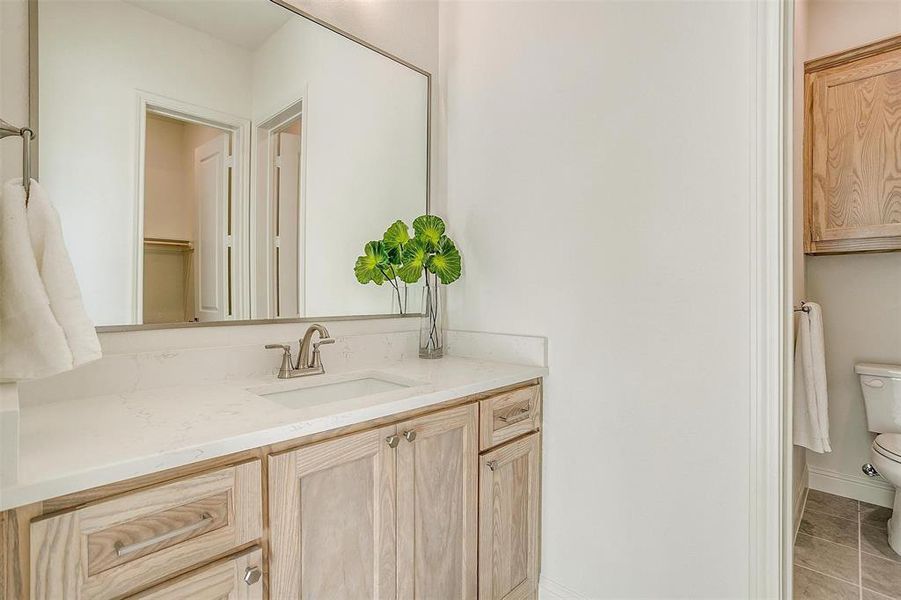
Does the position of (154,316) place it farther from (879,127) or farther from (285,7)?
(879,127)

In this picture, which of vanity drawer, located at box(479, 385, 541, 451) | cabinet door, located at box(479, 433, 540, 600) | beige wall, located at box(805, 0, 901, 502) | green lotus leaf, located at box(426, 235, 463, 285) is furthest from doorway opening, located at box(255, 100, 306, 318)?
beige wall, located at box(805, 0, 901, 502)

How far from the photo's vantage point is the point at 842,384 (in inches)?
93.7

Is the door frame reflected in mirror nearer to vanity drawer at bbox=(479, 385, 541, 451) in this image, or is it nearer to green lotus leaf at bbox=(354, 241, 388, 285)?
green lotus leaf at bbox=(354, 241, 388, 285)

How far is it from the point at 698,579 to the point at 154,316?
1665 mm

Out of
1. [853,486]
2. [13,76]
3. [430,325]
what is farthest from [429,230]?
[853,486]

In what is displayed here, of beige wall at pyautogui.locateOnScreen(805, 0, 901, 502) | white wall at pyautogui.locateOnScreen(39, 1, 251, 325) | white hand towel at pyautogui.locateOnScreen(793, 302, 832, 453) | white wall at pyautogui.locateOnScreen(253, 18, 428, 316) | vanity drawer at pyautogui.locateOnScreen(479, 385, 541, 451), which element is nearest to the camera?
white wall at pyautogui.locateOnScreen(39, 1, 251, 325)

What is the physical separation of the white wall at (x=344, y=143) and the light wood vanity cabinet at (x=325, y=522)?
2.15ft

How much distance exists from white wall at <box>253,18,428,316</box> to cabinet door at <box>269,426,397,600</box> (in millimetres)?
659

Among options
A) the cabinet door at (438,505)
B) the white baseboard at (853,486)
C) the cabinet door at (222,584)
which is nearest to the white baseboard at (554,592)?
the cabinet door at (438,505)

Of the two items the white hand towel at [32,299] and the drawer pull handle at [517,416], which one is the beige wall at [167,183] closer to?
the white hand towel at [32,299]

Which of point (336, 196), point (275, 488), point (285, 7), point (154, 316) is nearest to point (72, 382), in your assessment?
point (154, 316)

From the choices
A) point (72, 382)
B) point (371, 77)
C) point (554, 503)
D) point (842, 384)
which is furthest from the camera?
point (842, 384)

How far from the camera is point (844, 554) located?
6.16ft

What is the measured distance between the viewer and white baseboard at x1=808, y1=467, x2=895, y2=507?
2.28 meters
